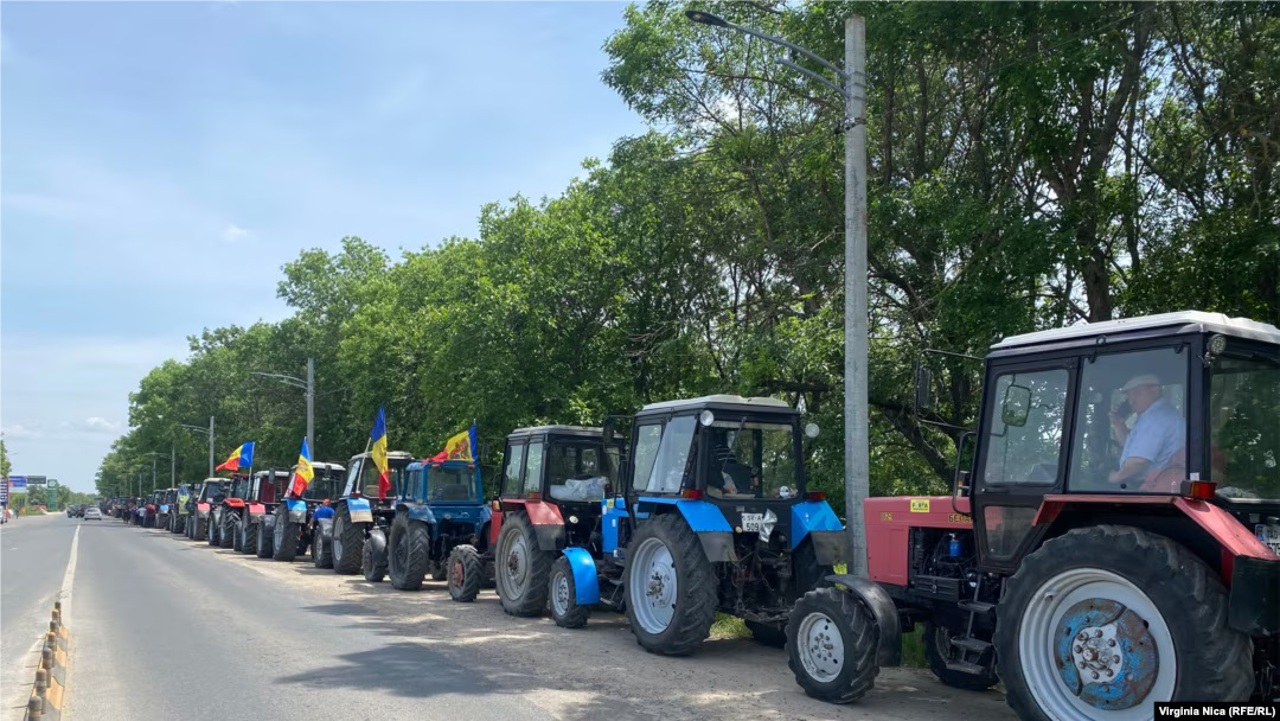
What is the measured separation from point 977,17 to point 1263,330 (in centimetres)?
614

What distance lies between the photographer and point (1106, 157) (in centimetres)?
1287

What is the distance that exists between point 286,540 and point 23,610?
11.1m

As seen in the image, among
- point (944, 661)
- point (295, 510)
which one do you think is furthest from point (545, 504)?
point (295, 510)

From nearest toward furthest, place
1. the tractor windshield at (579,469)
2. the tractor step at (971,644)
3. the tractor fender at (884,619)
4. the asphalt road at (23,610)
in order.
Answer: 1. the tractor step at (971,644)
2. the tractor fender at (884,619)
3. the asphalt road at (23,610)
4. the tractor windshield at (579,469)

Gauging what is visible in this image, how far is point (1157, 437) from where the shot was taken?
6.56 meters

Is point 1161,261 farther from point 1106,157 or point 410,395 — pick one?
point 410,395

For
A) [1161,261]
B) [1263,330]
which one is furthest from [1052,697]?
[1161,261]

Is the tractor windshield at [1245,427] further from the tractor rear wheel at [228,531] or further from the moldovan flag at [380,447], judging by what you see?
the tractor rear wheel at [228,531]

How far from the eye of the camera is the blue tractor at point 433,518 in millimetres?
17781

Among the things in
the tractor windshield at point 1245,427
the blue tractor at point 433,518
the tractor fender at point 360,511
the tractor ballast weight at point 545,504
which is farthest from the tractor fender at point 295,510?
the tractor windshield at point 1245,427

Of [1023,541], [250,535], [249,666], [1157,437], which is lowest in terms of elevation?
[250,535]

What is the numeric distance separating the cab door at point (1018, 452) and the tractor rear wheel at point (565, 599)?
6.43 metres

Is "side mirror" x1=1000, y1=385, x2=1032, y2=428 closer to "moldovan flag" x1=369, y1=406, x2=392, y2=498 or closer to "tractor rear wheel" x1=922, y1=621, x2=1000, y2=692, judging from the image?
"tractor rear wheel" x1=922, y1=621, x2=1000, y2=692

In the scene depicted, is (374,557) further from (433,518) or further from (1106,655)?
(1106,655)
